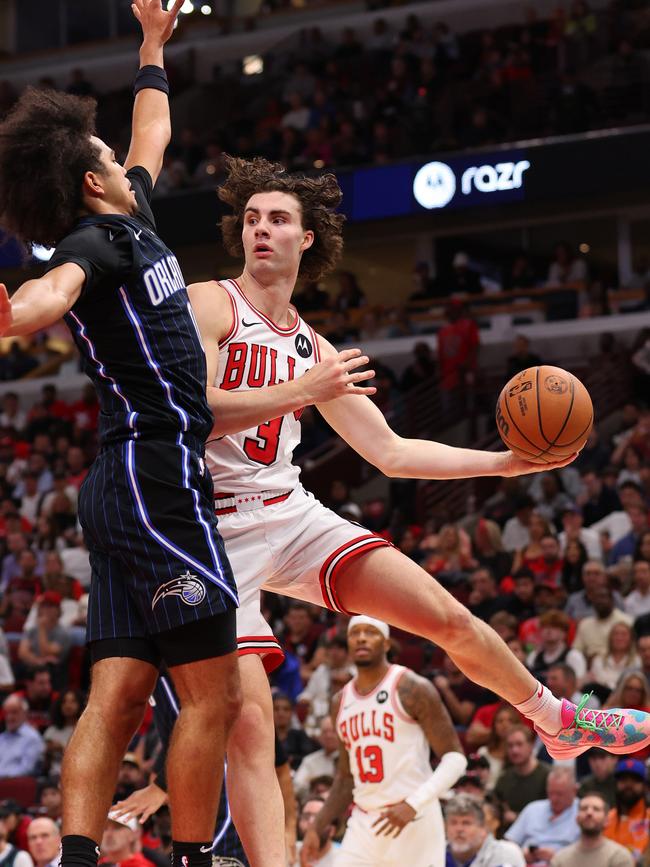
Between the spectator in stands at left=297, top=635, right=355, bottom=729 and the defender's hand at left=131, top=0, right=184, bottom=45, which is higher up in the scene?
the defender's hand at left=131, top=0, right=184, bottom=45

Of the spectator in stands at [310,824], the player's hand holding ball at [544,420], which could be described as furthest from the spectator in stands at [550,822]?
the player's hand holding ball at [544,420]

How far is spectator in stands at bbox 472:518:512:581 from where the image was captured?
1345cm

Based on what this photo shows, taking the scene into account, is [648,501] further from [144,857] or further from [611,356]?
[144,857]

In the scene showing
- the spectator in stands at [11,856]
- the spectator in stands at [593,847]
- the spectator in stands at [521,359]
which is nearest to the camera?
the spectator in stands at [593,847]

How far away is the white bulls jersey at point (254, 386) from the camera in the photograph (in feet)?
17.0

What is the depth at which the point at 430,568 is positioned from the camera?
44.8ft

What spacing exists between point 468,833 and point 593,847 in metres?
0.78

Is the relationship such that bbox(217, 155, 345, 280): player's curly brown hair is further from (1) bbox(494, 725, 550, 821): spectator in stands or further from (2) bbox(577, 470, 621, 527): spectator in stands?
(2) bbox(577, 470, 621, 527): spectator in stands

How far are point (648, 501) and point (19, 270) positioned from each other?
15395 millimetres

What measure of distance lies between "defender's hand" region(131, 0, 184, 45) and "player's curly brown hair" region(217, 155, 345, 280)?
2.14ft

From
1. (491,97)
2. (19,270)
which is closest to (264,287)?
(491,97)

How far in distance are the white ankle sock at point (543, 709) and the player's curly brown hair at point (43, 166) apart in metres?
2.58

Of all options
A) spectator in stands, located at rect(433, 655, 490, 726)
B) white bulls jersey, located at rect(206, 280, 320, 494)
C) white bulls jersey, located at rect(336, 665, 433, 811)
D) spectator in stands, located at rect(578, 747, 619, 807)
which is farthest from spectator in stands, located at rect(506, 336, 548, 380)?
white bulls jersey, located at rect(206, 280, 320, 494)

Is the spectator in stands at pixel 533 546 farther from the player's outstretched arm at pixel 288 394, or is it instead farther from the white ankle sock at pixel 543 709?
the player's outstretched arm at pixel 288 394
